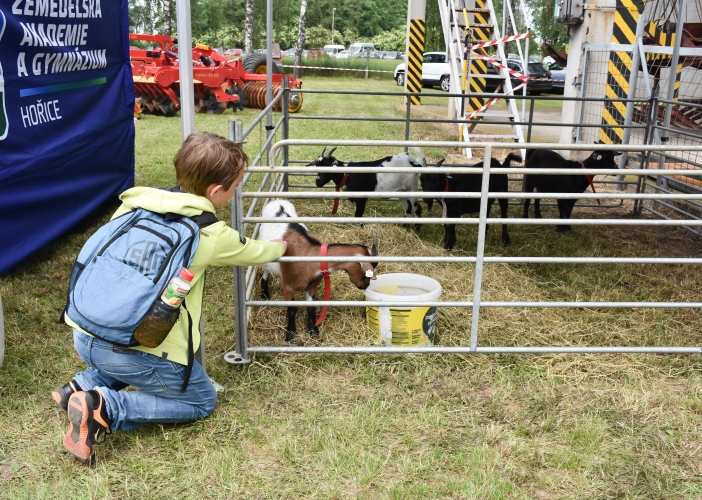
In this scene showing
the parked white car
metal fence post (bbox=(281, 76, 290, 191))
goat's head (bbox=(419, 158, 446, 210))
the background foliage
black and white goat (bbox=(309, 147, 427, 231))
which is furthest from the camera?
the background foliage

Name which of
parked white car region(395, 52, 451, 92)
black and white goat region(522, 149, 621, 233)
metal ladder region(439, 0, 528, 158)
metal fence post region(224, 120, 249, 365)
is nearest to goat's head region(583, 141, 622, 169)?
black and white goat region(522, 149, 621, 233)

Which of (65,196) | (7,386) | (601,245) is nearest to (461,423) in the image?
(7,386)

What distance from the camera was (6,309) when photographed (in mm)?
4258

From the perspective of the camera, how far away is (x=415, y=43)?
52.9 feet

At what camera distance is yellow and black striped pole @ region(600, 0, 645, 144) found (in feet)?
29.2

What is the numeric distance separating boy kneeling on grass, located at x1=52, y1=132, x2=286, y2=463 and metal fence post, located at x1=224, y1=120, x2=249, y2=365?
16.3 inches

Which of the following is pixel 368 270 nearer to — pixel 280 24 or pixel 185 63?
pixel 185 63

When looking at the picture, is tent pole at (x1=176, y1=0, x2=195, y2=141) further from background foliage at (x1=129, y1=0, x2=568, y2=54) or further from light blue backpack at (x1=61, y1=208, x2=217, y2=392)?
background foliage at (x1=129, y1=0, x2=568, y2=54)

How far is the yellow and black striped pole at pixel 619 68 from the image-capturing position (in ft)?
29.2

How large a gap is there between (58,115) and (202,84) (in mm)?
10597

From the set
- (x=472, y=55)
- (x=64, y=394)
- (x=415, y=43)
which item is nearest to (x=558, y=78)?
(x=415, y=43)

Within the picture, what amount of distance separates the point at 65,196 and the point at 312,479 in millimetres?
3838

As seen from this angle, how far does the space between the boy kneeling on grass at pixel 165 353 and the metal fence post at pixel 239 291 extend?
16.3 inches

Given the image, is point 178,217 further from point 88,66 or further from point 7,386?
point 88,66
